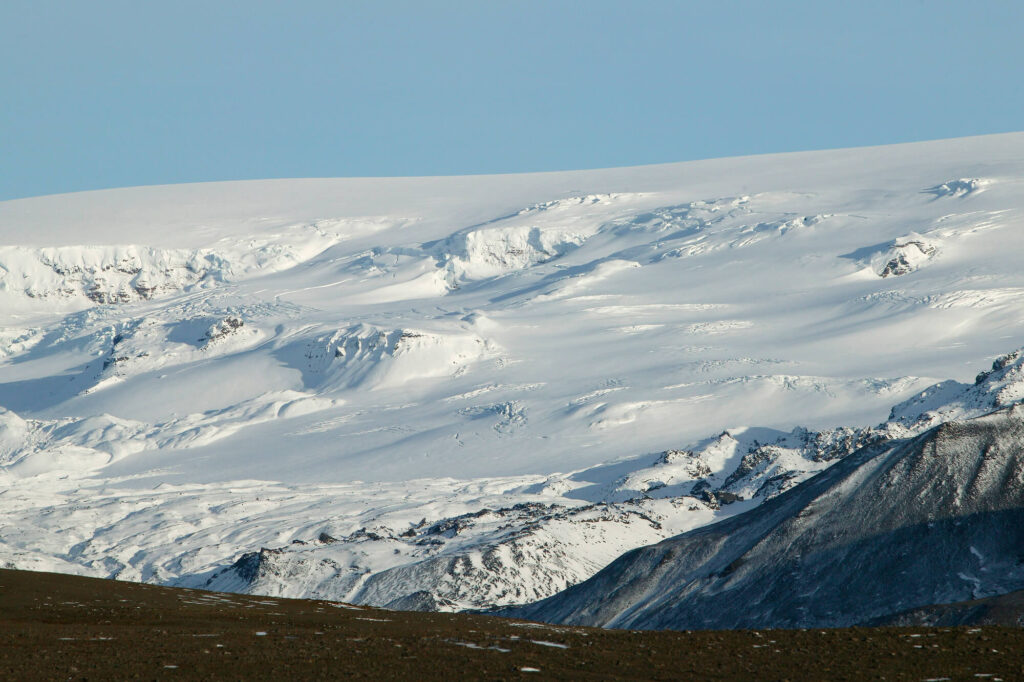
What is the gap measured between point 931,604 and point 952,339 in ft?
509

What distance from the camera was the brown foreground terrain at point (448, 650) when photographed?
27266 millimetres

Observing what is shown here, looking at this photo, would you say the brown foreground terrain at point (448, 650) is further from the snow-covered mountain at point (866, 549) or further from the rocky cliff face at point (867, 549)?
the rocky cliff face at point (867, 549)

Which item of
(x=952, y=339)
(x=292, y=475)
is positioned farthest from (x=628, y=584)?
(x=952, y=339)

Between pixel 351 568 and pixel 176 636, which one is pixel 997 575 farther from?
pixel 351 568

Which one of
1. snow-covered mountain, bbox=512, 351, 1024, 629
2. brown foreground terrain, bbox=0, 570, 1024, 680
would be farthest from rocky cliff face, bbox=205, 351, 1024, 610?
brown foreground terrain, bbox=0, 570, 1024, 680

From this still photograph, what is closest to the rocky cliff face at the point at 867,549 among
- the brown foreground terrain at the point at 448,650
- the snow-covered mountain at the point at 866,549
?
the snow-covered mountain at the point at 866,549

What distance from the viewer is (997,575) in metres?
54.7

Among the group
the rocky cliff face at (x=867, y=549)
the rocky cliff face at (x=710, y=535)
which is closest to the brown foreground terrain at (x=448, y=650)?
the rocky cliff face at (x=867, y=549)

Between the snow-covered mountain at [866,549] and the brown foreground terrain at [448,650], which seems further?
the snow-covered mountain at [866,549]

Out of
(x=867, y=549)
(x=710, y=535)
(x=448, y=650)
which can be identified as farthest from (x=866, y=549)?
(x=448, y=650)

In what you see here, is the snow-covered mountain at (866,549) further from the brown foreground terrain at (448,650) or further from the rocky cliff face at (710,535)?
the brown foreground terrain at (448,650)

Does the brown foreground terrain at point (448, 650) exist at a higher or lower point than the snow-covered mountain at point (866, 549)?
higher

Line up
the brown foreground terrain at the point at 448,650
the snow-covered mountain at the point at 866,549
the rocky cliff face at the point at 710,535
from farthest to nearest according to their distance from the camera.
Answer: the rocky cliff face at the point at 710,535, the snow-covered mountain at the point at 866,549, the brown foreground terrain at the point at 448,650

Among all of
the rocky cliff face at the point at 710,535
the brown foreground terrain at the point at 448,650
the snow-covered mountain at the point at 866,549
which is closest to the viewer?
the brown foreground terrain at the point at 448,650
